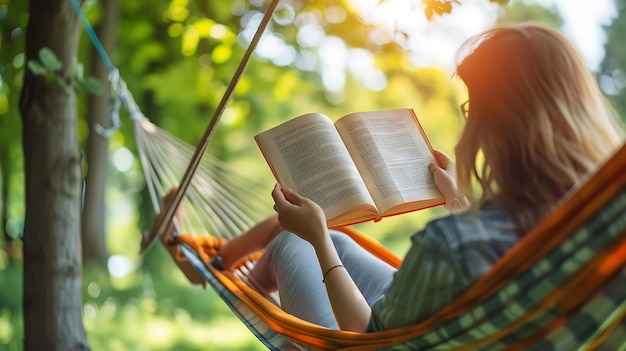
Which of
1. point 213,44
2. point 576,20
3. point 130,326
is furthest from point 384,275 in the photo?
point 576,20

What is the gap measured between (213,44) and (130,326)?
4.71 ft

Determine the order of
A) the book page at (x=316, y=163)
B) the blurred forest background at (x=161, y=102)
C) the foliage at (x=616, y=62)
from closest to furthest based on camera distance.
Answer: the book page at (x=316, y=163) → the blurred forest background at (x=161, y=102) → the foliage at (x=616, y=62)

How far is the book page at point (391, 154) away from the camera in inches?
53.1

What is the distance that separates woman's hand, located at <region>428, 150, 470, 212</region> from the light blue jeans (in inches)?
8.0

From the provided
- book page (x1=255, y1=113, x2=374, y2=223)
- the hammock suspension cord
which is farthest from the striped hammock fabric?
the hammock suspension cord

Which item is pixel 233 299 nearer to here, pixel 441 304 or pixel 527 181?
pixel 441 304

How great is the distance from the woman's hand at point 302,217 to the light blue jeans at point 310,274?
234 millimetres

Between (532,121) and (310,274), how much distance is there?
62 cm

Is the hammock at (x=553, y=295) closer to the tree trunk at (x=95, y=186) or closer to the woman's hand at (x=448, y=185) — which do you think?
the woman's hand at (x=448, y=185)

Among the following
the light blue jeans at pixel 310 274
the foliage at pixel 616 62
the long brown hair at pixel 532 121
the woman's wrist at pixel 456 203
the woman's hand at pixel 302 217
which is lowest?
the foliage at pixel 616 62

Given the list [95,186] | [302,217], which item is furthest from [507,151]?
[95,186]

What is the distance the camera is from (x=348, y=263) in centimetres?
154

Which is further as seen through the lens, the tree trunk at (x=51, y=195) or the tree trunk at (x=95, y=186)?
the tree trunk at (x=95, y=186)

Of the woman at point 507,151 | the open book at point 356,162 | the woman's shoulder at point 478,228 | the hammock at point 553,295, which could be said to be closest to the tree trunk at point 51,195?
the open book at point 356,162
